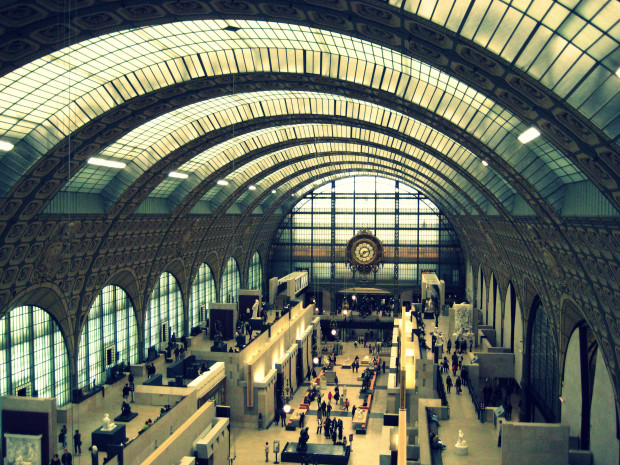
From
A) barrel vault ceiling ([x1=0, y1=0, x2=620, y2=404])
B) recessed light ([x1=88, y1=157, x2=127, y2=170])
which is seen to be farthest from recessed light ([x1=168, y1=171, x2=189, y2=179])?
recessed light ([x1=88, y1=157, x2=127, y2=170])

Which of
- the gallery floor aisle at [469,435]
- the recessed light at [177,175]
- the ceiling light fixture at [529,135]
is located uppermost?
the recessed light at [177,175]

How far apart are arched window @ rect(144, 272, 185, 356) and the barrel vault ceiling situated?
2829 mm

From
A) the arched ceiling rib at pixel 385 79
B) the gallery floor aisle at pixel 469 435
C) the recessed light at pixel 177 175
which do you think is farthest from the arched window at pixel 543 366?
the recessed light at pixel 177 175

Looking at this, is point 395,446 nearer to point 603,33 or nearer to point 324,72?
point 324,72

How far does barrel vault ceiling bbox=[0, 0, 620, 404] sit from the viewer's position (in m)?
14.2

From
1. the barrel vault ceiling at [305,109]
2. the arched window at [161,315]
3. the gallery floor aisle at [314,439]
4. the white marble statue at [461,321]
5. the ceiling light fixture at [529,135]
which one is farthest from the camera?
the arched window at [161,315]

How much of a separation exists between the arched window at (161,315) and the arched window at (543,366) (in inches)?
1080

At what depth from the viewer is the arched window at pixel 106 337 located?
36.5 metres

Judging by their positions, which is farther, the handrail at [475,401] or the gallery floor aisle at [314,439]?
the gallery floor aisle at [314,439]

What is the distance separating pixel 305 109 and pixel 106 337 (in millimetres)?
20159

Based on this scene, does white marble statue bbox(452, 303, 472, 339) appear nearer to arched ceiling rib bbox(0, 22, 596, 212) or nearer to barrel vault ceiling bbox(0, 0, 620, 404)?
barrel vault ceiling bbox(0, 0, 620, 404)

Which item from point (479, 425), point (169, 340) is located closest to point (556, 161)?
point (479, 425)

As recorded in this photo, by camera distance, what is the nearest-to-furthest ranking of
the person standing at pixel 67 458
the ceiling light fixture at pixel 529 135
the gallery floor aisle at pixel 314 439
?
the ceiling light fixture at pixel 529 135 < the person standing at pixel 67 458 < the gallery floor aisle at pixel 314 439

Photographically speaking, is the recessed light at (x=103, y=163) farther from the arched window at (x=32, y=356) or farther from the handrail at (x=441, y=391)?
the handrail at (x=441, y=391)
